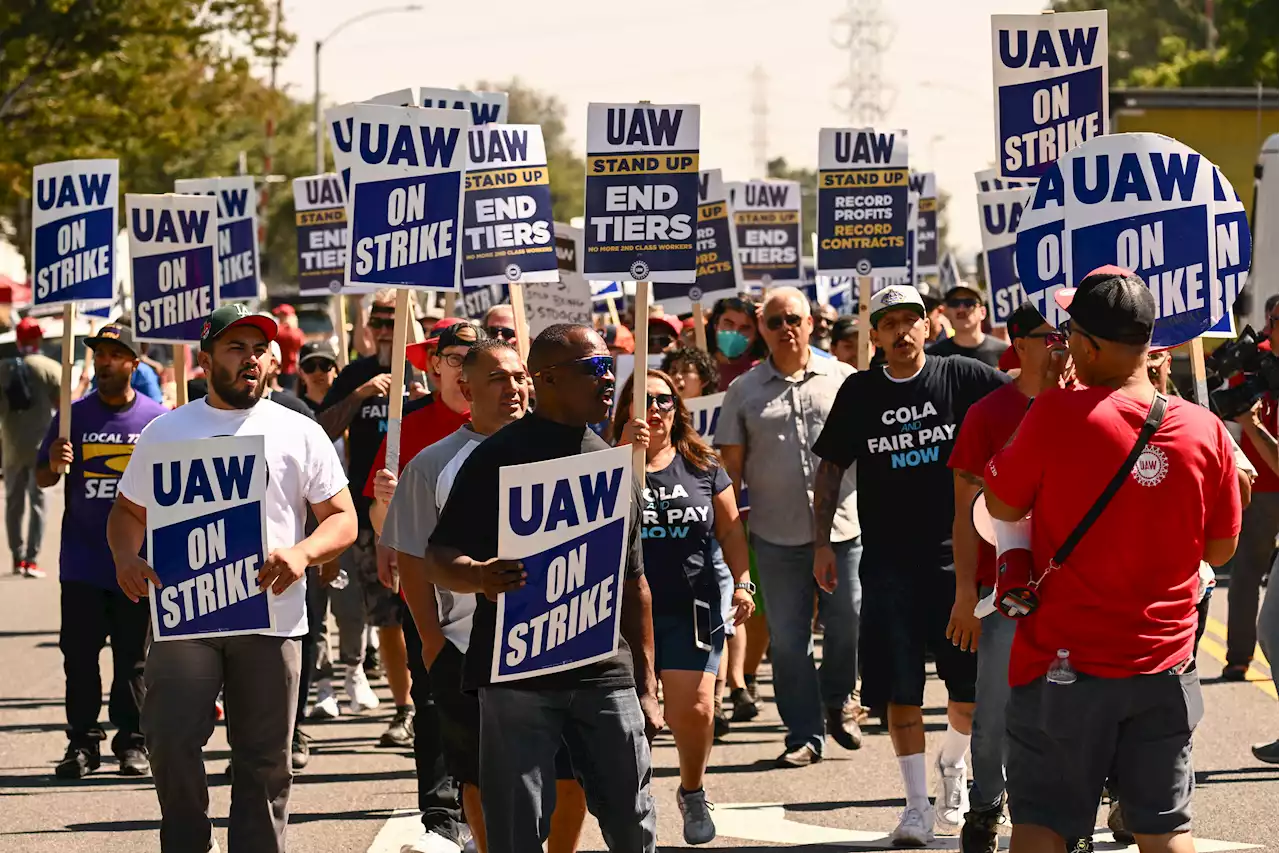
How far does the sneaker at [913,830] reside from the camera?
839 centimetres

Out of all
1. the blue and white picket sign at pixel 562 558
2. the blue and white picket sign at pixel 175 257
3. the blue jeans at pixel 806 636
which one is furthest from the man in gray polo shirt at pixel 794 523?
the blue and white picket sign at pixel 562 558

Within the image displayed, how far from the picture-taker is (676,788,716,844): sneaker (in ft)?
27.8

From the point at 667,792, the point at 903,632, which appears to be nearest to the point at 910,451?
the point at 903,632

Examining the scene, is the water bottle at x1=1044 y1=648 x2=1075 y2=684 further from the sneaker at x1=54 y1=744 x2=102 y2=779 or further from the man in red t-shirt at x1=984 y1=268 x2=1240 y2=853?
the sneaker at x1=54 y1=744 x2=102 y2=779

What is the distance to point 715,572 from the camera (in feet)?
30.2

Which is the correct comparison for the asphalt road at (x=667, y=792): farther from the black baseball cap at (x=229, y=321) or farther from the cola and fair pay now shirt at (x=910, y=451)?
the black baseball cap at (x=229, y=321)

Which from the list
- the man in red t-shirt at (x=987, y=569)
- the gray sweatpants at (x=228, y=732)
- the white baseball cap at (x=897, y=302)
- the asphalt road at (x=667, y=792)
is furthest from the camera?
the white baseball cap at (x=897, y=302)

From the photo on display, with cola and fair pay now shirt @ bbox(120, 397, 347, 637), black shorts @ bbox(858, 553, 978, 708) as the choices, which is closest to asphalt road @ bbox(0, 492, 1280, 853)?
black shorts @ bbox(858, 553, 978, 708)

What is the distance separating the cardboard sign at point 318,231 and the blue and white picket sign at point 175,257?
5.78 meters

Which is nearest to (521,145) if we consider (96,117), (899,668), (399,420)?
(399,420)

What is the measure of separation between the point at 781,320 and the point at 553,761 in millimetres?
4771

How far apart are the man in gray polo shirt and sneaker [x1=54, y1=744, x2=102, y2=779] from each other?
328cm

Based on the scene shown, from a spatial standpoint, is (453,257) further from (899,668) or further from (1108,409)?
(1108,409)

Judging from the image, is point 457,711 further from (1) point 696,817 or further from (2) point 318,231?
(2) point 318,231
